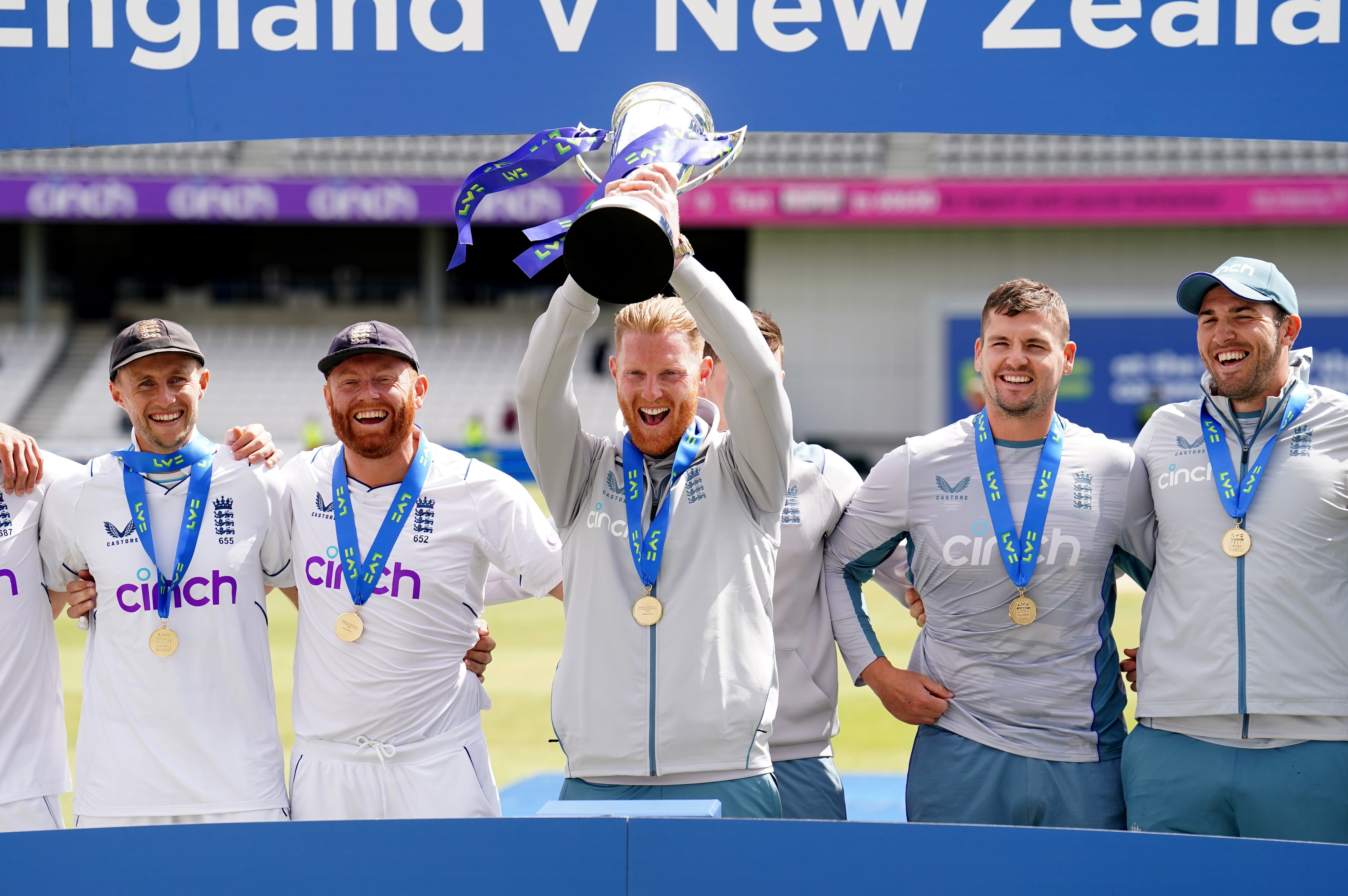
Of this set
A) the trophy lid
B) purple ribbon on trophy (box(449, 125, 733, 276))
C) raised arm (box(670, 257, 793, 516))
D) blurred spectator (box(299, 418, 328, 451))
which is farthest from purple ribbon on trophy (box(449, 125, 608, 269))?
blurred spectator (box(299, 418, 328, 451))

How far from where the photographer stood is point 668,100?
3080 mm

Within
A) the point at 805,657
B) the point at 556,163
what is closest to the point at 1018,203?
the point at 805,657

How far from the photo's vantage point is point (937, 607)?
3.45 meters

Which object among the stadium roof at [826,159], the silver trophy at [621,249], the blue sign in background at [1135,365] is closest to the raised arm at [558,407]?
the silver trophy at [621,249]

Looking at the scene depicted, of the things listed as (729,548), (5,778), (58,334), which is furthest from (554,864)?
(58,334)

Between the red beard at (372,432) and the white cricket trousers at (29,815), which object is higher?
the red beard at (372,432)

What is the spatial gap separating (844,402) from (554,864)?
23.4 meters

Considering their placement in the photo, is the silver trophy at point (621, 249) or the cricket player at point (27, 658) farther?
the cricket player at point (27, 658)

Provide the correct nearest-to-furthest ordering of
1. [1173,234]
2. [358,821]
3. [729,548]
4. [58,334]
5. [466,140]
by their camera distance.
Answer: [358,821] < [729,548] < [1173,234] < [466,140] < [58,334]

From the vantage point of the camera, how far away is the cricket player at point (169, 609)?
3.22m

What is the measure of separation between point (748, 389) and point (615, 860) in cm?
111

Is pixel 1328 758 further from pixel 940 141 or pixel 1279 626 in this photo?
pixel 940 141

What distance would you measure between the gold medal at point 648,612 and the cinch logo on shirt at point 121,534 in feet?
4.13

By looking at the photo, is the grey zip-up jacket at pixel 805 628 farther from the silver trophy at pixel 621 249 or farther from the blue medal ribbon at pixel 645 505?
the silver trophy at pixel 621 249
